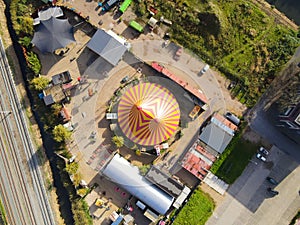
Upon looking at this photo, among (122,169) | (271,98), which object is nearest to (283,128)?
(271,98)

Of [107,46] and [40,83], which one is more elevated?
[107,46]

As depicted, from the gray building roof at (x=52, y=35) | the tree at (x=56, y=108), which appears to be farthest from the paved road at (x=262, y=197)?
the gray building roof at (x=52, y=35)

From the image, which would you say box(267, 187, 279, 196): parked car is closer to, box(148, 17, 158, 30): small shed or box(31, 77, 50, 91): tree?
box(148, 17, 158, 30): small shed

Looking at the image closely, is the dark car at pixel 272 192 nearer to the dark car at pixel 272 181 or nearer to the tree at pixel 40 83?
the dark car at pixel 272 181

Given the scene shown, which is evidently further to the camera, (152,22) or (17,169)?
(152,22)

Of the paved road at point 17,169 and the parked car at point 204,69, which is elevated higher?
the parked car at point 204,69

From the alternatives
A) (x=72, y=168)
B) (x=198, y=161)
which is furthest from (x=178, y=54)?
(x=72, y=168)

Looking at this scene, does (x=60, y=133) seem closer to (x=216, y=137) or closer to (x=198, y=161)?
(x=198, y=161)
